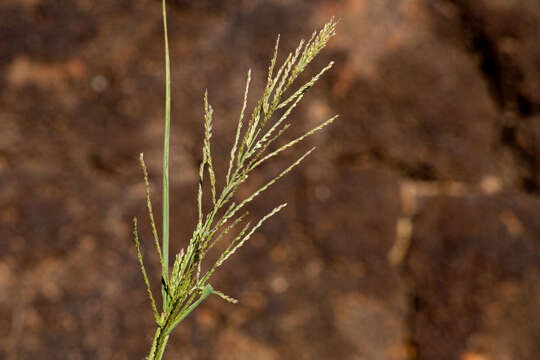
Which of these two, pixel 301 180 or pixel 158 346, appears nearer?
pixel 158 346

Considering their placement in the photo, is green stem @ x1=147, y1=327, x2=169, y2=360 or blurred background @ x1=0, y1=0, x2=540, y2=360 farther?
blurred background @ x1=0, y1=0, x2=540, y2=360

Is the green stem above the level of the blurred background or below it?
above

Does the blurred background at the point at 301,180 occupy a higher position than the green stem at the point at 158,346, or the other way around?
the green stem at the point at 158,346

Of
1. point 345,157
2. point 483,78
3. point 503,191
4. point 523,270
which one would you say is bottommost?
point 523,270

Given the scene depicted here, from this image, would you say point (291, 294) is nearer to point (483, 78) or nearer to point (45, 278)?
point (45, 278)

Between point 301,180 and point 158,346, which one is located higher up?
point 158,346

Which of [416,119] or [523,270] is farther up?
[416,119]

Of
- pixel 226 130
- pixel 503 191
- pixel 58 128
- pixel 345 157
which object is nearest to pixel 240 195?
pixel 226 130

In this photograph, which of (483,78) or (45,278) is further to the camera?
(483,78)
